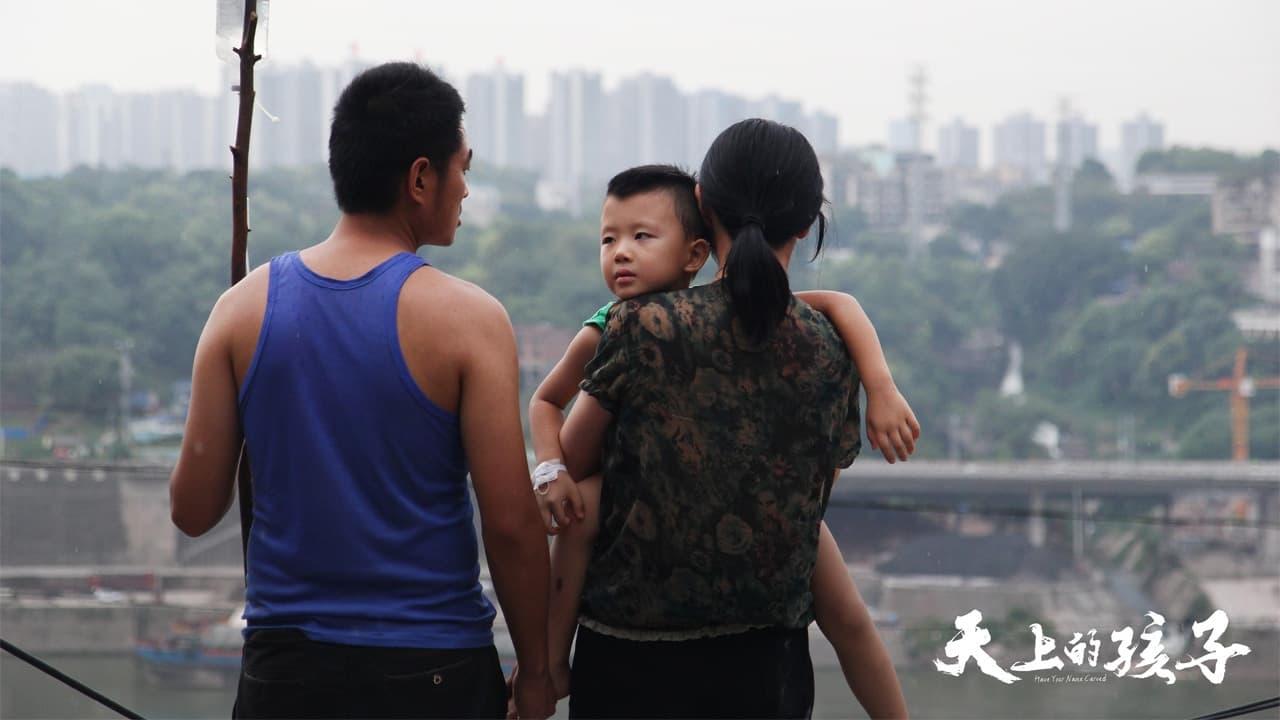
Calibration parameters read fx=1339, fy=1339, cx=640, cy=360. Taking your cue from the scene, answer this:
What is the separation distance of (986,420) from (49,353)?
18334mm

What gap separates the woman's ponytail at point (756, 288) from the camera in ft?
3.05

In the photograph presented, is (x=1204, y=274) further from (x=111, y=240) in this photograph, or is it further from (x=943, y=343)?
(x=111, y=240)

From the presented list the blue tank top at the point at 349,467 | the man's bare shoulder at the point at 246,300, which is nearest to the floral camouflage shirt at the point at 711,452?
the blue tank top at the point at 349,467

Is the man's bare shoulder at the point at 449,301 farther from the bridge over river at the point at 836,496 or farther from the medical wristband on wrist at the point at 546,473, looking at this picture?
the bridge over river at the point at 836,496

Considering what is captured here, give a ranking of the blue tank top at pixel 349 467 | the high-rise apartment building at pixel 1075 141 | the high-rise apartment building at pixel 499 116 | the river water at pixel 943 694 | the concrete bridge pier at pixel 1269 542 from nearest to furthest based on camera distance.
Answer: the blue tank top at pixel 349 467 → the river water at pixel 943 694 → the concrete bridge pier at pixel 1269 542 → the high-rise apartment building at pixel 499 116 → the high-rise apartment building at pixel 1075 141

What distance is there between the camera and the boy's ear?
3.67ft

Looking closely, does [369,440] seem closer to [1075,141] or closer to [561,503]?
[561,503]

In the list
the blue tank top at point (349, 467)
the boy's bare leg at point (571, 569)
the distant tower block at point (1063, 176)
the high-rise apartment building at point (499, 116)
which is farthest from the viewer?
the high-rise apartment building at point (499, 116)

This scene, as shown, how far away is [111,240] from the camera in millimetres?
25734

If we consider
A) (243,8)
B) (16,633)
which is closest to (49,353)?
(16,633)

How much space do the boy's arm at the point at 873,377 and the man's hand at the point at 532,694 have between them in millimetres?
315

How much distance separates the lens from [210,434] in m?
0.96

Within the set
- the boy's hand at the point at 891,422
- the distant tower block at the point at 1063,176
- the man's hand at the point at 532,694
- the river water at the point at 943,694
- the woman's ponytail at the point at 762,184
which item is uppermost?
the woman's ponytail at the point at 762,184

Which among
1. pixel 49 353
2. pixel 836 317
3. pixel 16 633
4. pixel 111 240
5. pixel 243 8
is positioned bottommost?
pixel 16 633
